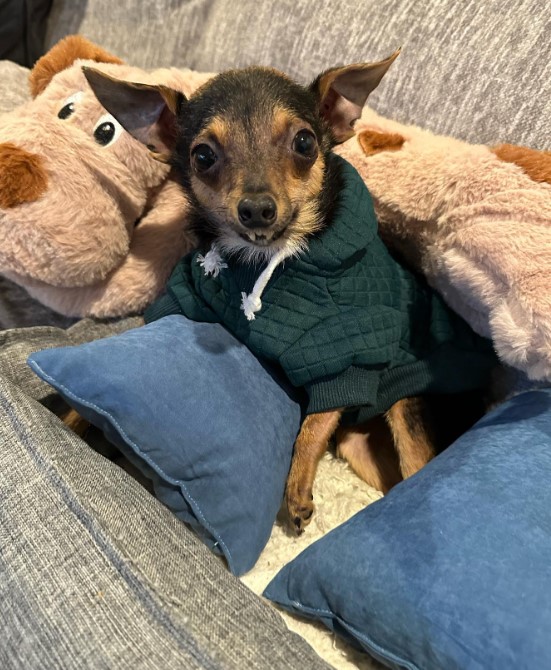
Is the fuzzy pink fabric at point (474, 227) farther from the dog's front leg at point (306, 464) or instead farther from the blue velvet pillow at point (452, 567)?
the dog's front leg at point (306, 464)

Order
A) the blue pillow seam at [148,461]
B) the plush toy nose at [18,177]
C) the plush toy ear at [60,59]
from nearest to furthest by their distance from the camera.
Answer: the blue pillow seam at [148,461], the plush toy nose at [18,177], the plush toy ear at [60,59]

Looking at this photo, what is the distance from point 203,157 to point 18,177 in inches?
19.2

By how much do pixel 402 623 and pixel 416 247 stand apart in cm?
98

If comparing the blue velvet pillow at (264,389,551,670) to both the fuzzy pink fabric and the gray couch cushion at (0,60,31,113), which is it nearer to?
the fuzzy pink fabric

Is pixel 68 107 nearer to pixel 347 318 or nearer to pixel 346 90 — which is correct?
pixel 346 90

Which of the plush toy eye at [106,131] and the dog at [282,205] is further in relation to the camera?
the plush toy eye at [106,131]

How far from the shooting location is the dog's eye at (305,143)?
4.06ft

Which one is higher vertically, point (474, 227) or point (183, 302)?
point (474, 227)

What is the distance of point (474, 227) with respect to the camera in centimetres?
121

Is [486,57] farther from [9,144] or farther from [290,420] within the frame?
[9,144]

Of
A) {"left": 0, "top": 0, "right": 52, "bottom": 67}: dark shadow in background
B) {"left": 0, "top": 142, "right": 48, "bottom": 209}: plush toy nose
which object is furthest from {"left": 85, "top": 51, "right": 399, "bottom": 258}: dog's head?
{"left": 0, "top": 0, "right": 52, "bottom": 67}: dark shadow in background

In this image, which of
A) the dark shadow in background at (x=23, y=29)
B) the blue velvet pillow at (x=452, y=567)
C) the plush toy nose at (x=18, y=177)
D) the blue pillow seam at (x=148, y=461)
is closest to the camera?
the blue velvet pillow at (x=452, y=567)

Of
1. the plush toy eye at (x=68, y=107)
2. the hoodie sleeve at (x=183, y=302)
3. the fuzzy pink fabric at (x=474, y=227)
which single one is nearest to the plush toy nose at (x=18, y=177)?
the plush toy eye at (x=68, y=107)

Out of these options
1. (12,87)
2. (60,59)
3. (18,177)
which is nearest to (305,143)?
(18,177)
